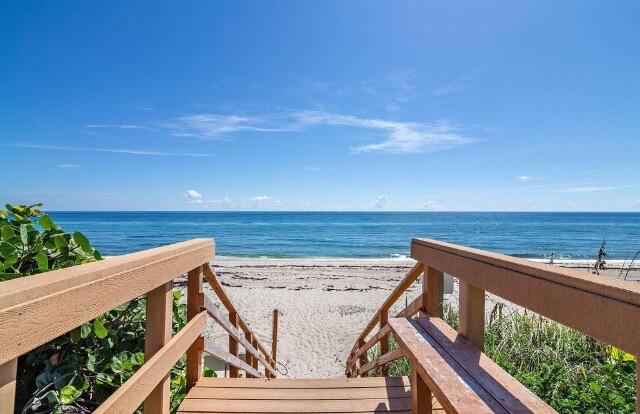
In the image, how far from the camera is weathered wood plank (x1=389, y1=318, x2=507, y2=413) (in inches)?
54.6

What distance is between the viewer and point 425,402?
2020 mm

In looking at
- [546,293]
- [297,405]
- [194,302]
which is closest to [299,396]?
[297,405]

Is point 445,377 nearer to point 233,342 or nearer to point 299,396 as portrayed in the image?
point 299,396

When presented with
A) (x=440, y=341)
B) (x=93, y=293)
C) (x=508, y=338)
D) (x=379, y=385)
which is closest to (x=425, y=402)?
(x=440, y=341)

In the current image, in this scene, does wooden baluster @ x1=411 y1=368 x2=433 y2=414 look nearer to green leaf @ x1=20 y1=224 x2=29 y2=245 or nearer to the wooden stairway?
the wooden stairway

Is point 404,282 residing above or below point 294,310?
above

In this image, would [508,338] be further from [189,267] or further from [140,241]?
[140,241]

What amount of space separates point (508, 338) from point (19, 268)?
187 inches

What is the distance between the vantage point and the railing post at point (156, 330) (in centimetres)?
175

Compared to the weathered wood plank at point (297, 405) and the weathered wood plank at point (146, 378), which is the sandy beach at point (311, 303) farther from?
the weathered wood plank at point (146, 378)

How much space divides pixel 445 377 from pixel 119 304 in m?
1.21

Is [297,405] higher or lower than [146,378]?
lower

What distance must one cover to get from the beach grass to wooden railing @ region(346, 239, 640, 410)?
1.36 meters

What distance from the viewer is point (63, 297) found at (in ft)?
3.11
